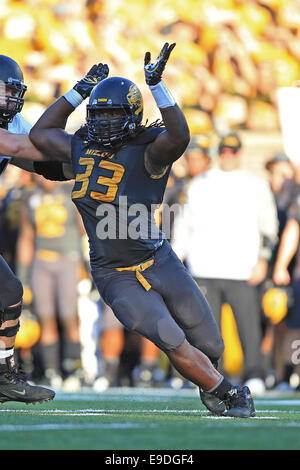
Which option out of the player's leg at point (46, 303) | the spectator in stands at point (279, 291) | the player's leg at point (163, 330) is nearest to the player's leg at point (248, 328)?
the spectator in stands at point (279, 291)

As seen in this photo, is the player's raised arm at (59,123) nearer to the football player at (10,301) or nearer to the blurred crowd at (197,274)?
the football player at (10,301)

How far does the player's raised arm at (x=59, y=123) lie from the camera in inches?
252

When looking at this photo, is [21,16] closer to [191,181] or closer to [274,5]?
[274,5]

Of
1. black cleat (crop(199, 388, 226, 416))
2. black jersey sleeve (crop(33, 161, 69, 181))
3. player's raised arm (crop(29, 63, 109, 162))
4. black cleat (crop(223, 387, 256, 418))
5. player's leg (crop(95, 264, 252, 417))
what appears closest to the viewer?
player's leg (crop(95, 264, 252, 417))

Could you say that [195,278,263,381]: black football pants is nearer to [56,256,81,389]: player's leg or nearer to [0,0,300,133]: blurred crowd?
[56,256,81,389]: player's leg

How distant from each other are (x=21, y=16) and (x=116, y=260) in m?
7.60

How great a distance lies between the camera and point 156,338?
234 inches

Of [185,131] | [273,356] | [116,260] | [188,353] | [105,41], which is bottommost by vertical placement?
[273,356]

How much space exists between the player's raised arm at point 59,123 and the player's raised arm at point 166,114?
0.57 m

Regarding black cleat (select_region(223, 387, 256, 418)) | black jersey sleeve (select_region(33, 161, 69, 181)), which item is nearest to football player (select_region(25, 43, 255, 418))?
black cleat (select_region(223, 387, 256, 418))

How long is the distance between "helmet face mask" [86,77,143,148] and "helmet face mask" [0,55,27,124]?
62 cm

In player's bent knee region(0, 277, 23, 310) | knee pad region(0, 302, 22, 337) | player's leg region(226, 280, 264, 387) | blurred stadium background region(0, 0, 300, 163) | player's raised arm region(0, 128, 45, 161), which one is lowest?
player's leg region(226, 280, 264, 387)

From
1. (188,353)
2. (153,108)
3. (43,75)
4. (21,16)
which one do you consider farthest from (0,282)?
(21,16)

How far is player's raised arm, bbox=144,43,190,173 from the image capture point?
230 inches
